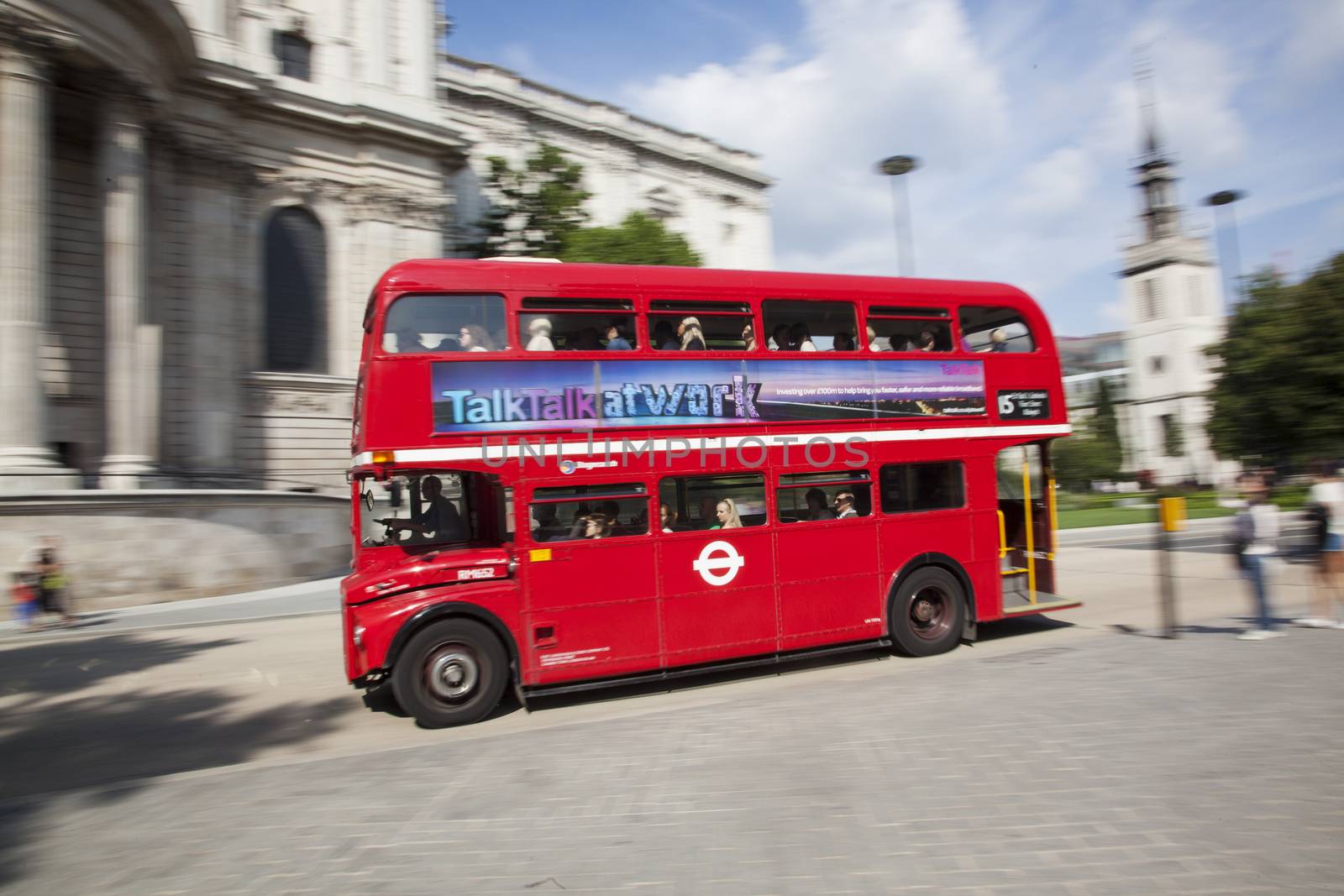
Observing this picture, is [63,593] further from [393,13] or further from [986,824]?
[393,13]

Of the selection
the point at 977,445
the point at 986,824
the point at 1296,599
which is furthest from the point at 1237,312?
the point at 986,824

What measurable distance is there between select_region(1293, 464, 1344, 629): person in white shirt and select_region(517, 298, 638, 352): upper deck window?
307 inches

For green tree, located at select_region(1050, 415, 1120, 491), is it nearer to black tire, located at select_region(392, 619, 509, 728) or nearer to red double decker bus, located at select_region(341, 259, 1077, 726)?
red double decker bus, located at select_region(341, 259, 1077, 726)

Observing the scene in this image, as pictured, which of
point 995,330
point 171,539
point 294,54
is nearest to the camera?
point 995,330

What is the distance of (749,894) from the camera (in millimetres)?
3934

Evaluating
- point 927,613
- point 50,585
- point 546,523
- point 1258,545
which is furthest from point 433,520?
point 50,585

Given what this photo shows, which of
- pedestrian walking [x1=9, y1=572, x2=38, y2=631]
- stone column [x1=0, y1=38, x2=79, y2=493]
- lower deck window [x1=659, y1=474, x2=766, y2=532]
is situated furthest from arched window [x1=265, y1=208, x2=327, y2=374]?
lower deck window [x1=659, y1=474, x2=766, y2=532]

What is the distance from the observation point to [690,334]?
833 centimetres

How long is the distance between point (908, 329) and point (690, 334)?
8.78ft

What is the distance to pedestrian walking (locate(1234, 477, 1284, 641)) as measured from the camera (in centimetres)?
886

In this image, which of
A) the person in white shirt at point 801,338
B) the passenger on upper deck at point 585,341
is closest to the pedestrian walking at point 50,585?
the passenger on upper deck at point 585,341

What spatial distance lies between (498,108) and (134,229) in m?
17.0

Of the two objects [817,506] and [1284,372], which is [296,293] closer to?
[817,506]

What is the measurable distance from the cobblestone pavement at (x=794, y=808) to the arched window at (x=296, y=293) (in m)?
20.6
